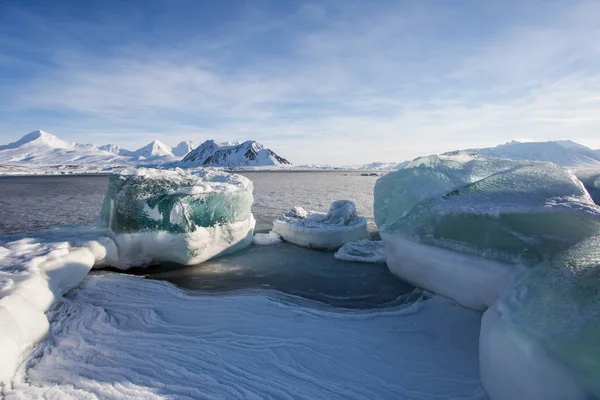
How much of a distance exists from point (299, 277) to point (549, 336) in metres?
5.13

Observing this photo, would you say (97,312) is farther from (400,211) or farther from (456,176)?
(456,176)

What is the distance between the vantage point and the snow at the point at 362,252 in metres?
8.58

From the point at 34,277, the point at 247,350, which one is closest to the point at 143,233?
the point at 34,277

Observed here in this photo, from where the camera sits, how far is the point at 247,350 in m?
4.19

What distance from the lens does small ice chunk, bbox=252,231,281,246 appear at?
10280mm

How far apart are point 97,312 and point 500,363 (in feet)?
17.4

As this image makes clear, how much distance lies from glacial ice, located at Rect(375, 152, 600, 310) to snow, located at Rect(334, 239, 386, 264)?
1.86m

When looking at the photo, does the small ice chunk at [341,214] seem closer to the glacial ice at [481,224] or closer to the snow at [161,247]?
the glacial ice at [481,224]

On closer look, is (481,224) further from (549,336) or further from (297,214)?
(297,214)

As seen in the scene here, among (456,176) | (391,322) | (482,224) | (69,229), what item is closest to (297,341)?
(391,322)

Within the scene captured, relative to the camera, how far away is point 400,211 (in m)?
6.55

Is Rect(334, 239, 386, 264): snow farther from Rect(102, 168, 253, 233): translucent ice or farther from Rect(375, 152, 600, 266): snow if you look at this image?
Rect(102, 168, 253, 233): translucent ice

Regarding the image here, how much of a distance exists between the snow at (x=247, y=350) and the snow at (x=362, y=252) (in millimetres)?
2711

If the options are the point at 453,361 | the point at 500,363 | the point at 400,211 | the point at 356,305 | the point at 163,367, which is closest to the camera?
the point at 500,363
